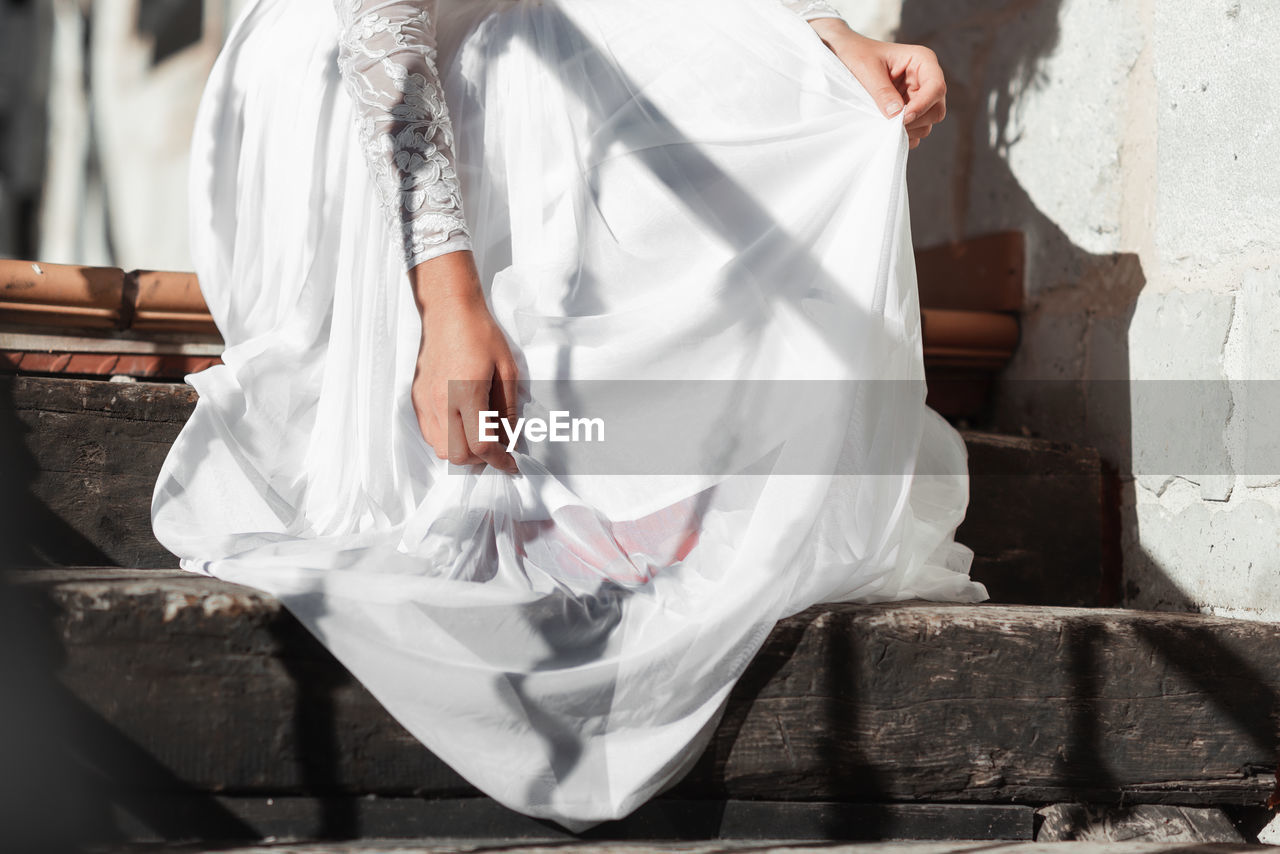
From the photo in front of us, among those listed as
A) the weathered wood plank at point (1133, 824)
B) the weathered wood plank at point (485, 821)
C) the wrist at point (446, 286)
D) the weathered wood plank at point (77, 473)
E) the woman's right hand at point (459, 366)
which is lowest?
the weathered wood plank at point (1133, 824)

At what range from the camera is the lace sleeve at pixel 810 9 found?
130 cm

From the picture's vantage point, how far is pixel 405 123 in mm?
1011

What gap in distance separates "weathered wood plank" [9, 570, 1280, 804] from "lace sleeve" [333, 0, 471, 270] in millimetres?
419

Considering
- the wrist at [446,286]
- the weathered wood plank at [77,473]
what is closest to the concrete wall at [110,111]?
the weathered wood plank at [77,473]

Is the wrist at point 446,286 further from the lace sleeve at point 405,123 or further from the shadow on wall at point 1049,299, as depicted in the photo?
the shadow on wall at point 1049,299

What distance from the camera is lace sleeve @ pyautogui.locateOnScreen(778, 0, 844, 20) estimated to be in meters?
1.30

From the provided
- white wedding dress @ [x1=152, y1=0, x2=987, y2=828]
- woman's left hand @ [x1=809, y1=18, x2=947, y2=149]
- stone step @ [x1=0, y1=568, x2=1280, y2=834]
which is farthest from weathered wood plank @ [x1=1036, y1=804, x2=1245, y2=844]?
woman's left hand @ [x1=809, y1=18, x2=947, y2=149]

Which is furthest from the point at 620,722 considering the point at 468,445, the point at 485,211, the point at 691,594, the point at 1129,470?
the point at 1129,470

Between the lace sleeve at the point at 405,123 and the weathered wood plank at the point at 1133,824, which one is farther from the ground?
the lace sleeve at the point at 405,123

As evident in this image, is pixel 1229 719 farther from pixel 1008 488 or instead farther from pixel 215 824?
pixel 215 824

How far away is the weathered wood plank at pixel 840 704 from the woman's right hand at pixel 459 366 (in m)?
0.25

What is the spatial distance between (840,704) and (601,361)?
43 cm

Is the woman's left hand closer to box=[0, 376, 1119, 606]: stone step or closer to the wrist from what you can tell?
the wrist

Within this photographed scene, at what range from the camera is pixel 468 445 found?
3.17ft
